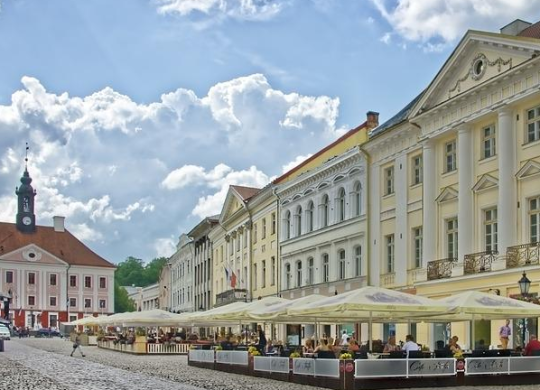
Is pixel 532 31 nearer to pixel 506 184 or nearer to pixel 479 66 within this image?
pixel 479 66

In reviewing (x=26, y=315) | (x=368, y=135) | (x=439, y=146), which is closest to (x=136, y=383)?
(x=439, y=146)

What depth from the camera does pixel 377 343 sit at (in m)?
28.3

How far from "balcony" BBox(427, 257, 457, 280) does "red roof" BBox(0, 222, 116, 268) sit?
92.1 metres

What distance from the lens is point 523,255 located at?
28.1 meters

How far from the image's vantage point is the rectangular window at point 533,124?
28484 mm

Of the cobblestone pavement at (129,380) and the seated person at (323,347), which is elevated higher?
the seated person at (323,347)

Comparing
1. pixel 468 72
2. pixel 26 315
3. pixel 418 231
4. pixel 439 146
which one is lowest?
pixel 26 315

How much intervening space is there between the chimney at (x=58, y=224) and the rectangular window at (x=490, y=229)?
10184cm

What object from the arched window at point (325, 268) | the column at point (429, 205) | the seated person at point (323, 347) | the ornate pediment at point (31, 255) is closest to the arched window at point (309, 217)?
the arched window at point (325, 268)

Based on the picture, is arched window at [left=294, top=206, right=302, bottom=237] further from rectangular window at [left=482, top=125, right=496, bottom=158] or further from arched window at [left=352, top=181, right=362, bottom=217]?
rectangular window at [left=482, top=125, right=496, bottom=158]

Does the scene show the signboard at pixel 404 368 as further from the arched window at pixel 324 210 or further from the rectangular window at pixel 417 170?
the arched window at pixel 324 210

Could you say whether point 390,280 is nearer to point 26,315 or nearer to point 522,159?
point 522,159

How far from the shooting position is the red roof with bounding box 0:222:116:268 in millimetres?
119875

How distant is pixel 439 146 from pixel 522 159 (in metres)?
5.30
